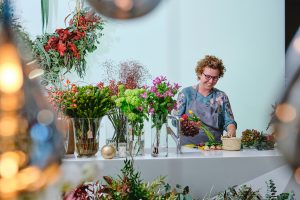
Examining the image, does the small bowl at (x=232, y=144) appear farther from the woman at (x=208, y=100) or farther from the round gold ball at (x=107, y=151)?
the woman at (x=208, y=100)

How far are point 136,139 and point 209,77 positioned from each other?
1.65 meters

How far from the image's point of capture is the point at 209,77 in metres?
3.34

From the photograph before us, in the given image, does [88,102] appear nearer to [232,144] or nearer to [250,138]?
[232,144]

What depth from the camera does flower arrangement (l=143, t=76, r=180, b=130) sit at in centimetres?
174

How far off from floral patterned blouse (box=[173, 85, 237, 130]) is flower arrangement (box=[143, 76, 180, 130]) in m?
1.44

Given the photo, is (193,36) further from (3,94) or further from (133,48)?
(3,94)

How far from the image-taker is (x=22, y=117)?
17 cm

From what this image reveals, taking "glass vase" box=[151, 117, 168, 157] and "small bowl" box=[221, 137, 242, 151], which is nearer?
"glass vase" box=[151, 117, 168, 157]

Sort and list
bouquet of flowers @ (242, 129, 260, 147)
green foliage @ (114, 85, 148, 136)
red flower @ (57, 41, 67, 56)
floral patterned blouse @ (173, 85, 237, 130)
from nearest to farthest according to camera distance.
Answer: green foliage @ (114, 85, 148, 136) < bouquet of flowers @ (242, 129, 260, 147) < red flower @ (57, 41, 67, 56) < floral patterned blouse @ (173, 85, 237, 130)

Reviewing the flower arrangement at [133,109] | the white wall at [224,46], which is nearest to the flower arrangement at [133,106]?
the flower arrangement at [133,109]

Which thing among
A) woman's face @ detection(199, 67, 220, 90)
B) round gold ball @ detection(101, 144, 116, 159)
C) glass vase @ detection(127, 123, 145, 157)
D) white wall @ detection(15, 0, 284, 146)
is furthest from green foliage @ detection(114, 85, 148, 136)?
white wall @ detection(15, 0, 284, 146)

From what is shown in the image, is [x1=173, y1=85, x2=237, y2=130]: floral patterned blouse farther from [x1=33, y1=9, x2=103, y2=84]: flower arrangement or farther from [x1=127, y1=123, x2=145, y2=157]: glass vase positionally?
[x1=127, y1=123, x2=145, y2=157]: glass vase

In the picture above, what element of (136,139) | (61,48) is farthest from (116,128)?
(61,48)

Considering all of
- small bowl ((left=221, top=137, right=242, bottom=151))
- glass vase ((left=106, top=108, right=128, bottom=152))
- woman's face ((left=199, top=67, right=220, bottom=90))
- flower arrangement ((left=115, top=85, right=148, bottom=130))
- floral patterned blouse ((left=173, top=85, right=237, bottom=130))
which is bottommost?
small bowl ((left=221, top=137, right=242, bottom=151))
